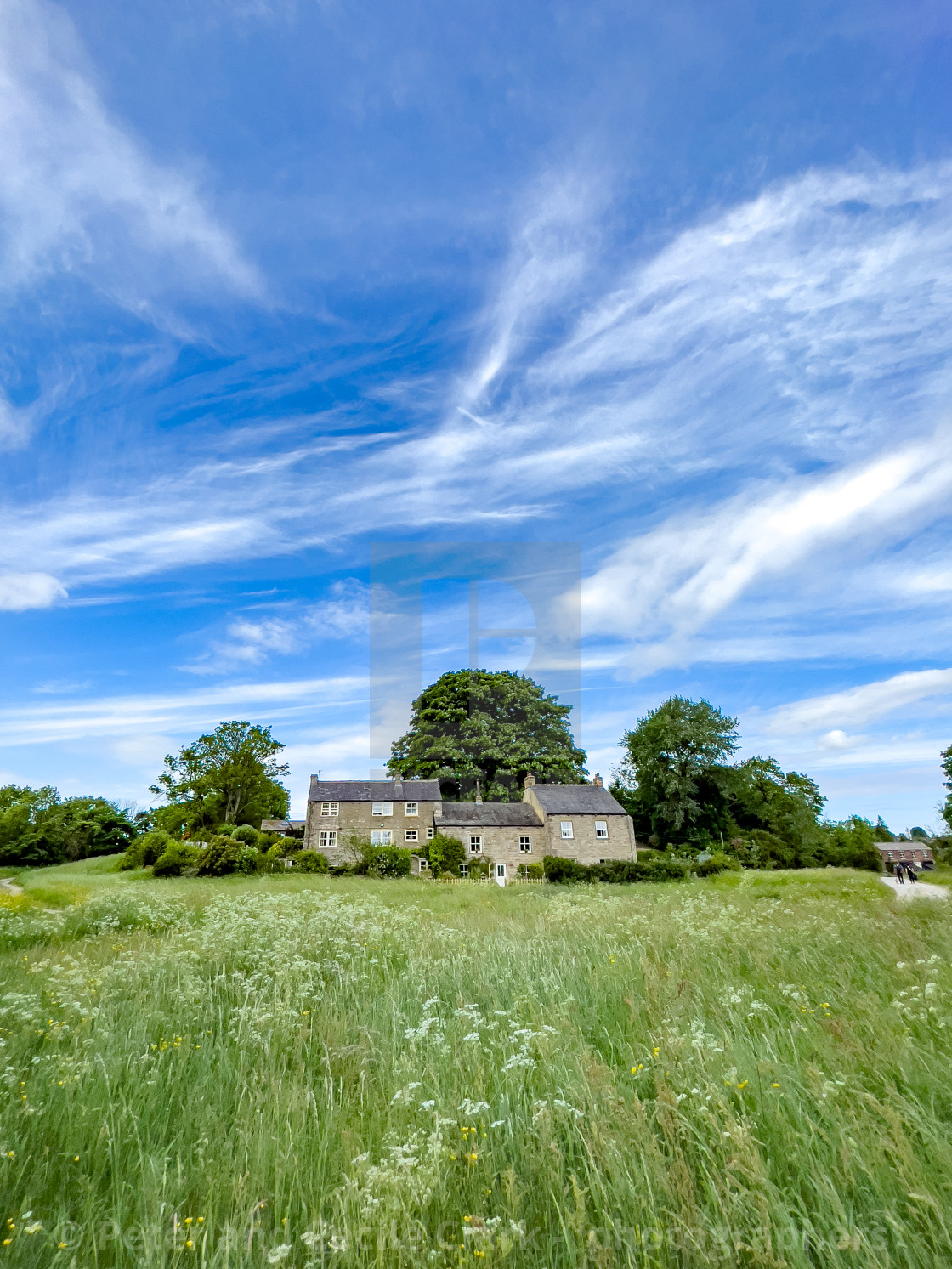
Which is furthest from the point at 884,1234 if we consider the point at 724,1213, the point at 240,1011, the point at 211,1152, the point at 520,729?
the point at 520,729

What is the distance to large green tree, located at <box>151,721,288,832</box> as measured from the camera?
5019cm

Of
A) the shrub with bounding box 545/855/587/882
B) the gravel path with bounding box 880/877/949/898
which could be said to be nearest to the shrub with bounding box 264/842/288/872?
the shrub with bounding box 545/855/587/882

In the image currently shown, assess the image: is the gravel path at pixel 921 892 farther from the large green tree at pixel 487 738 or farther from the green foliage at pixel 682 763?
the large green tree at pixel 487 738

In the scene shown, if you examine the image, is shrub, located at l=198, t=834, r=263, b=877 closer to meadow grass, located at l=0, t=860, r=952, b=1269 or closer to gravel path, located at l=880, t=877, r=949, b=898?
meadow grass, located at l=0, t=860, r=952, b=1269

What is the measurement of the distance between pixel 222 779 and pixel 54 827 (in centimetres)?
1177

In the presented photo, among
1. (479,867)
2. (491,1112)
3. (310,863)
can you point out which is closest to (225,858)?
(310,863)

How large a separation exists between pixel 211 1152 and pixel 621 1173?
2.27 metres

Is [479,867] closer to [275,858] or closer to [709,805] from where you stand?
[275,858]

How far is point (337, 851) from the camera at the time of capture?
1751 inches

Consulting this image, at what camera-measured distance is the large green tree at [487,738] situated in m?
51.8

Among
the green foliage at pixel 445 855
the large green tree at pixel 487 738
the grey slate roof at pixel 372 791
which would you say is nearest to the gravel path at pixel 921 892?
the green foliage at pixel 445 855

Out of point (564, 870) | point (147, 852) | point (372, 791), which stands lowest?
point (564, 870)

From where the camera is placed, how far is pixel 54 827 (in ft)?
143

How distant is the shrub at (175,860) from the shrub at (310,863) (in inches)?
213
